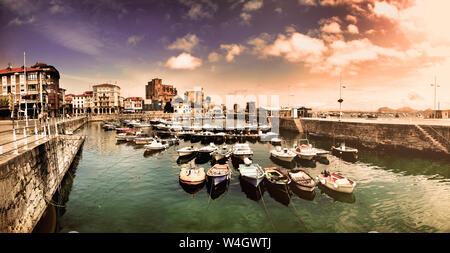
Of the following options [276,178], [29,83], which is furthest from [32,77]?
[276,178]

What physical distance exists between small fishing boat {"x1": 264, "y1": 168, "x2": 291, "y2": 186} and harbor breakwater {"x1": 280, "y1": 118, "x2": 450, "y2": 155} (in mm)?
35205

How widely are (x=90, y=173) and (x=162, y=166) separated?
9.58m

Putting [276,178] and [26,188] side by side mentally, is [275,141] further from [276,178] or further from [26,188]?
[26,188]

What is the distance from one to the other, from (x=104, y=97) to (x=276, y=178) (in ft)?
554

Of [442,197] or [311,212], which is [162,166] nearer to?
[311,212]

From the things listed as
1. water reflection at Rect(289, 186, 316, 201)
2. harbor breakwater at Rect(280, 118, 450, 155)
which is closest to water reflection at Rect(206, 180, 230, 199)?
water reflection at Rect(289, 186, 316, 201)

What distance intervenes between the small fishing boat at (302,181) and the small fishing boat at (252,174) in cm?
335

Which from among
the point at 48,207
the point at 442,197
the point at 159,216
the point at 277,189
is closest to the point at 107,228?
the point at 159,216

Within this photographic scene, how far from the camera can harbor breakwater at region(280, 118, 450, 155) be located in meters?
36.2

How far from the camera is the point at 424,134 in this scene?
3812 cm

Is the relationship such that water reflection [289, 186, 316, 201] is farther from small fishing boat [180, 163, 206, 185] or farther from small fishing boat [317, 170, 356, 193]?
small fishing boat [180, 163, 206, 185]

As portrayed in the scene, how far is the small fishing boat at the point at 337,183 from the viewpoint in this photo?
19.2 meters

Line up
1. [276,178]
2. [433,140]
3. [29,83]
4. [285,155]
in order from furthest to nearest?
[29,83] < [433,140] < [285,155] < [276,178]

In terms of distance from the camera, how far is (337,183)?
19.6 meters
